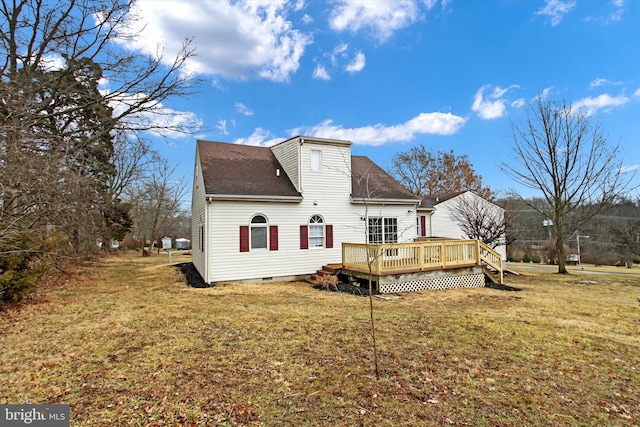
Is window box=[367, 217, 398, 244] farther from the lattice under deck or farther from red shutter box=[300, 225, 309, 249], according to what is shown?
the lattice under deck

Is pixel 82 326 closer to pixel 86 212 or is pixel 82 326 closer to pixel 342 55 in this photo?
pixel 86 212

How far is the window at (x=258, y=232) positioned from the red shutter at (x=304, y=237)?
1484 millimetres

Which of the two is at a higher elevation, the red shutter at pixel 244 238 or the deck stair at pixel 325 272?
the red shutter at pixel 244 238

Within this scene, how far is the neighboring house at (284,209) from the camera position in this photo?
38.1ft

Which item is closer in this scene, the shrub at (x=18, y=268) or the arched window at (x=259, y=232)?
the shrub at (x=18, y=268)

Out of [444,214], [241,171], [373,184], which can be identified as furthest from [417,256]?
[444,214]

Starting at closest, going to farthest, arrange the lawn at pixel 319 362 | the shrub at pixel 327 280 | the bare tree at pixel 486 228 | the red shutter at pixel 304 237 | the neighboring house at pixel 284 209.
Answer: the lawn at pixel 319 362 < the shrub at pixel 327 280 < the neighboring house at pixel 284 209 < the red shutter at pixel 304 237 < the bare tree at pixel 486 228

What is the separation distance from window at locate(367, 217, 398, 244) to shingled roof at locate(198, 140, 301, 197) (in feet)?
12.2

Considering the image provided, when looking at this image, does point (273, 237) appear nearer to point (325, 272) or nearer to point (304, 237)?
point (304, 237)

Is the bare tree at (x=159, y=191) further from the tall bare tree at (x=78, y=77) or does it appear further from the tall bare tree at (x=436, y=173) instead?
the tall bare tree at (x=436, y=173)

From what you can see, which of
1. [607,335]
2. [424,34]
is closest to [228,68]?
[424,34]

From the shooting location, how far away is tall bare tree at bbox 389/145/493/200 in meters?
33.2
